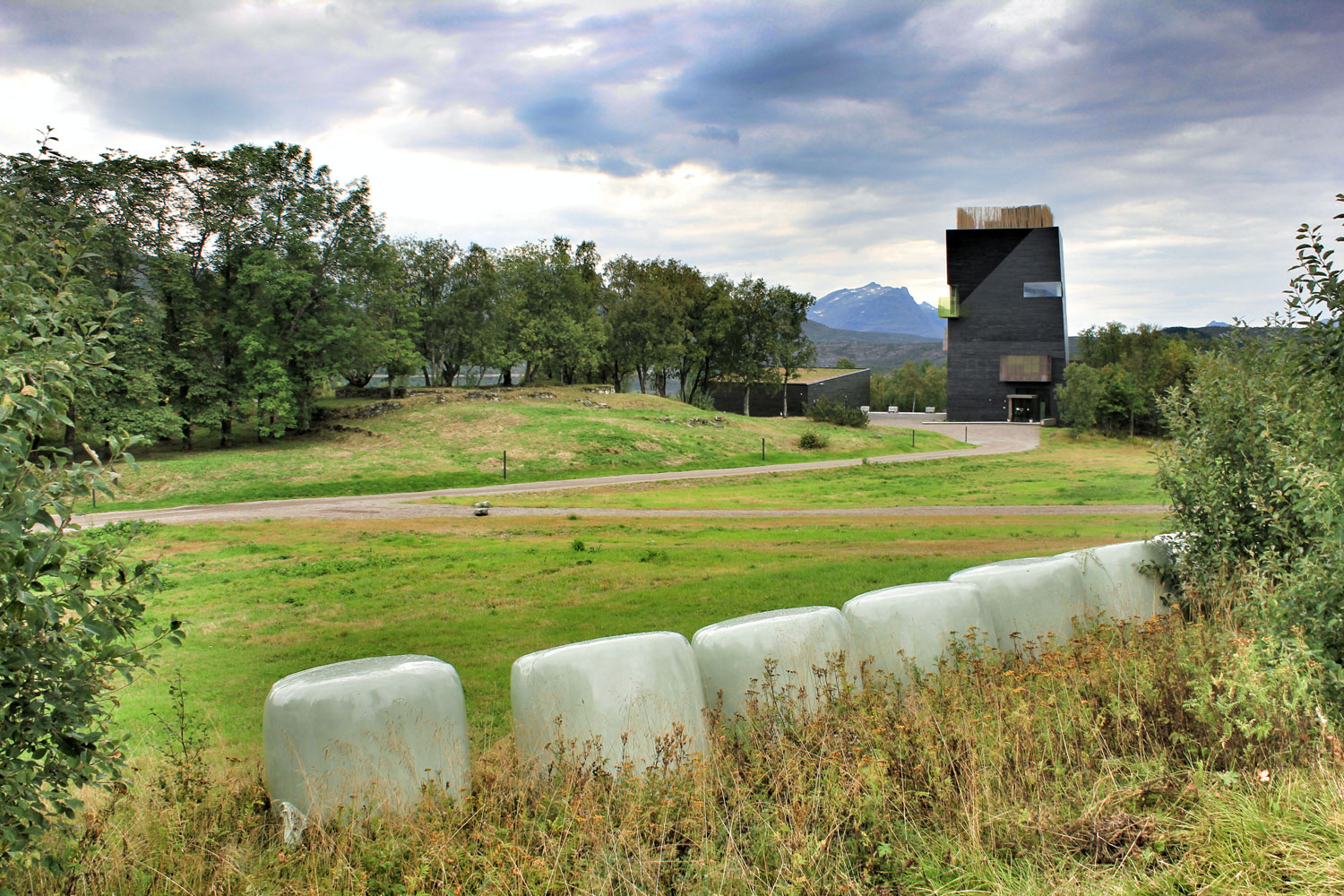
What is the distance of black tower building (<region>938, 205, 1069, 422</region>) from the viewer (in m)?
62.6

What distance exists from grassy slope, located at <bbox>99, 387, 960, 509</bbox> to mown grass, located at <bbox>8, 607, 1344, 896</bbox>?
72.7ft

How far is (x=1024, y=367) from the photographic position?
63219mm

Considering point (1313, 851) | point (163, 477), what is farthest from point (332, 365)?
point (1313, 851)

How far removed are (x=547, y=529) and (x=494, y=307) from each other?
48.7 meters

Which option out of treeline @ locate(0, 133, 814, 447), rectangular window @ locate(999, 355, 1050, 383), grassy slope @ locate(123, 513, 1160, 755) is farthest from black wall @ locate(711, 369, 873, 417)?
grassy slope @ locate(123, 513, 1160, 755)

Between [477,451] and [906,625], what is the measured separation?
31.9m

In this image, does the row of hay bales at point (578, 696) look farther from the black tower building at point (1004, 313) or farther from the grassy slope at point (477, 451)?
the black tower building at point (1004, 313)

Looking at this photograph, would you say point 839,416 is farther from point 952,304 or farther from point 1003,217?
point 1003,217

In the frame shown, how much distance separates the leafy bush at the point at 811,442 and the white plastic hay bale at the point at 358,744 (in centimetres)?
4169

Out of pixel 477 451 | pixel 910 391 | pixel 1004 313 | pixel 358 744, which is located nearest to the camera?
pixel 358 744

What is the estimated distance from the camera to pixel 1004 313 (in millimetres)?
64438

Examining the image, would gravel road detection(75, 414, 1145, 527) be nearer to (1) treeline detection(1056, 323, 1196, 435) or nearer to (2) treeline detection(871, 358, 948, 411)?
(1) treeline detection(1056, 323, 1196, 435)

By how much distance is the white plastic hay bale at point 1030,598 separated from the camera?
21.8ft

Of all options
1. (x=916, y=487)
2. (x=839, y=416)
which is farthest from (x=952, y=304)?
(x=916, y=487)
